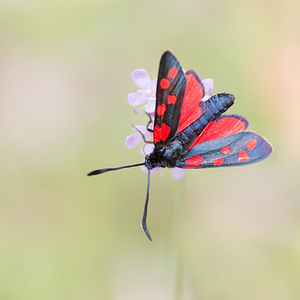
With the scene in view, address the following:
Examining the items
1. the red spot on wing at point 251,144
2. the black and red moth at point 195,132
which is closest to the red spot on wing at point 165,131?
the black and red moth at point 195,132

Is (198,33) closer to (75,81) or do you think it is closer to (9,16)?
(75,81)

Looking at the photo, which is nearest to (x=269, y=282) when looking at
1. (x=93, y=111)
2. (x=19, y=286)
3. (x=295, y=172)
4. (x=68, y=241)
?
(x=295, y=172)

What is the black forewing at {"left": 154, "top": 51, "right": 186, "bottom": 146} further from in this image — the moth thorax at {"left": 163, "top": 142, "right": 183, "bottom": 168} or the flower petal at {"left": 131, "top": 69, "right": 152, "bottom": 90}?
the flower petal at {"left": 131, "top": 69, "right": 152, "bottom": 90}

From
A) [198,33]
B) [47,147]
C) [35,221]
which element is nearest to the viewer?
[35,221]

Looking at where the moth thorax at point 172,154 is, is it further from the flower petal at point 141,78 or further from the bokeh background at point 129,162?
the flower petal at point 141,78

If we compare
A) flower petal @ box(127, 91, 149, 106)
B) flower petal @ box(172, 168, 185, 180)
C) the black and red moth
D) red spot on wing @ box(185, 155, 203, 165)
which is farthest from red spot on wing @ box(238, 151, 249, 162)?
flower petal @ box(127, 91, 149, 106)

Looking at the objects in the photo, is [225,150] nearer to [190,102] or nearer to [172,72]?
[190,102]
